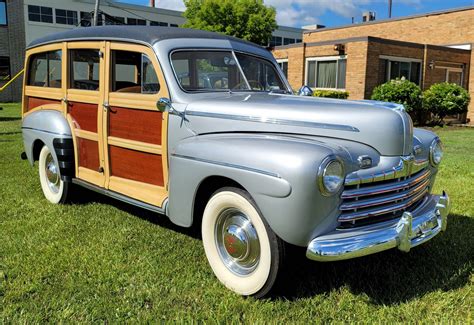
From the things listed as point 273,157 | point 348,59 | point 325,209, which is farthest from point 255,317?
point 348,59

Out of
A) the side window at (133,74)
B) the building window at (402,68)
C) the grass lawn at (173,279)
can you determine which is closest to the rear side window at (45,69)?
the side window at (133,74)

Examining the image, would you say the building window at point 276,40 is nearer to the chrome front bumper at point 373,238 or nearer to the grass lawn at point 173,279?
the grass lawn at point 173,279

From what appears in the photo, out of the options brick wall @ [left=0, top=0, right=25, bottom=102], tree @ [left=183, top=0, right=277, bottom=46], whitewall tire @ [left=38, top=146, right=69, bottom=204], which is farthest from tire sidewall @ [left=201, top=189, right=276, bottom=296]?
brick wall @ [left=0, top=0, right=25, bottom=102]

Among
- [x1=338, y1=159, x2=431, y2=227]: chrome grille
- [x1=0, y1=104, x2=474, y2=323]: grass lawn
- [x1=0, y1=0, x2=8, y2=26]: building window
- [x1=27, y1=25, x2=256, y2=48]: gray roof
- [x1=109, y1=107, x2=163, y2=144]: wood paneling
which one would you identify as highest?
[x1=0, y1=0, x2=8, y2=26]: building window

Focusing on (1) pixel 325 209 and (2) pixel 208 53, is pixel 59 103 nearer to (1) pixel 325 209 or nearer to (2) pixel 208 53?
(2) pixel 208 53

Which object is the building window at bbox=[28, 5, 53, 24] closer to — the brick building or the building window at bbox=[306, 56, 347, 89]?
the brick building

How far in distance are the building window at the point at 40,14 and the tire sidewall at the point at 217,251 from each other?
30926 mm

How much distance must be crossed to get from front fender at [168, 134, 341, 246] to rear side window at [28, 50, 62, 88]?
9.04 feet

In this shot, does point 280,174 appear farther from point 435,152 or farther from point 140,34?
point 140,34

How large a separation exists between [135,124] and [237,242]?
5.07ft

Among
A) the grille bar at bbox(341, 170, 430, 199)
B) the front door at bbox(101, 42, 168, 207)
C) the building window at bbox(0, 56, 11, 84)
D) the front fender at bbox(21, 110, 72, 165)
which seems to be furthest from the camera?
the building window at bbox(0, 56, 11, 84)

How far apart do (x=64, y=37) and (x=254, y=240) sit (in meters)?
3.37

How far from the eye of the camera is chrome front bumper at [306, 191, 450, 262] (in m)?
2.70

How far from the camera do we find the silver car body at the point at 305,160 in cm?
273
